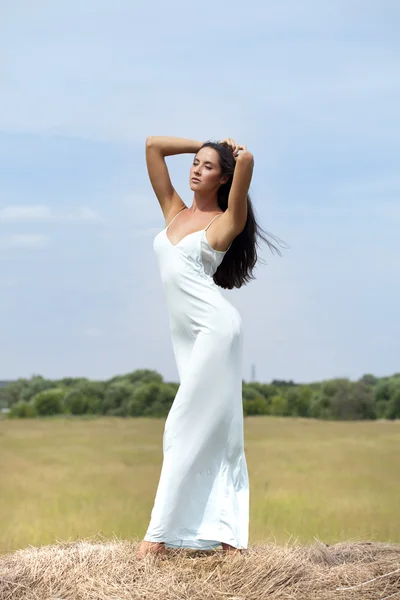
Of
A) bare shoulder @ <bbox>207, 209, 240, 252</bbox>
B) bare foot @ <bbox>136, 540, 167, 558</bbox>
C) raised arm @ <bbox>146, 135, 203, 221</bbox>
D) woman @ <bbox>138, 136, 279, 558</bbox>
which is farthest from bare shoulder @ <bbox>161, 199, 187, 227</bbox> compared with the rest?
bare foot @ <bbox>136, 540, 167, 558</bbox>

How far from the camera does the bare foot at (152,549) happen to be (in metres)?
4.49

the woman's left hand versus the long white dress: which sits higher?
the woman's left hand

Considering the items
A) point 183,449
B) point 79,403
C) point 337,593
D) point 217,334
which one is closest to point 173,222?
point 217,334

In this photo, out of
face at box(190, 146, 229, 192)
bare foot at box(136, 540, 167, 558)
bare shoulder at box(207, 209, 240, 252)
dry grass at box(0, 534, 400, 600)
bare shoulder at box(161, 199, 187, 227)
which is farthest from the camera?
bare shoulder at box(161, 199, 187, 227)

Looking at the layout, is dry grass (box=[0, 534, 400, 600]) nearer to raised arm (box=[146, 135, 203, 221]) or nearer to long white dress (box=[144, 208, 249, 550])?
long white dress (box=[144, 208, 249, 550])

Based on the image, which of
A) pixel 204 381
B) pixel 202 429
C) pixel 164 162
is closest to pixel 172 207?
pixel 164 162

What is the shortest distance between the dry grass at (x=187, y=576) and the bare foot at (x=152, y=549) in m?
0.04

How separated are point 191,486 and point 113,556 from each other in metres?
0.61

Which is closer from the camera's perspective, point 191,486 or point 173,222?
point 191,486

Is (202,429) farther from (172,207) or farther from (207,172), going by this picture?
(207,172)

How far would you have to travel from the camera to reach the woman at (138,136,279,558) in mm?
4504

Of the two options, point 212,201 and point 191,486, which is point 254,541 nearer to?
point 191,486

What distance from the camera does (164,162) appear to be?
4.96 metres

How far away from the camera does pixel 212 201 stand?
4.87m
